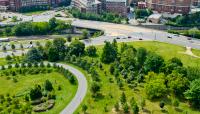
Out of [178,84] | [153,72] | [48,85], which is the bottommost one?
[48,85]

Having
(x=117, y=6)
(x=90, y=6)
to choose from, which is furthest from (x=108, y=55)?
(x=117, y=6)

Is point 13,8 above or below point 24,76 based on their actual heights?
above

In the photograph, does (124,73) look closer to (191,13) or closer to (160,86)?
(160,86)

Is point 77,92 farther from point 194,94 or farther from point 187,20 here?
point 187,20

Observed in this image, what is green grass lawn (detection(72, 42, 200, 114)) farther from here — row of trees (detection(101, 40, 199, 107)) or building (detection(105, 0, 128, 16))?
building (detection(105, 0, 128, 16))

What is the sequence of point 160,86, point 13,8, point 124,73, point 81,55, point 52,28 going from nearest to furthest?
point 160,86 < point 124,73 < point 81,55 < point 52,28 < point 13,8

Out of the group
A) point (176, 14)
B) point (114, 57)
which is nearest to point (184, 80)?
point (114, 57)

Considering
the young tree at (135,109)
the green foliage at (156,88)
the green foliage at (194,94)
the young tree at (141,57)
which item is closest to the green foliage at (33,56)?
the young tree at (141,57)
